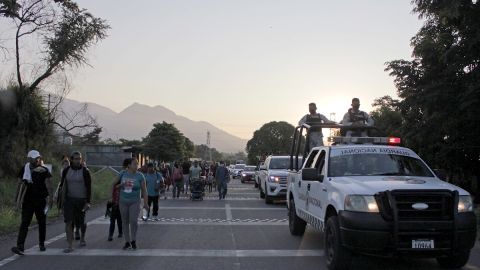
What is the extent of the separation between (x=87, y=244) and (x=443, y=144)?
19.1m

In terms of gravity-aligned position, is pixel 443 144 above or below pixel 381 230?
above

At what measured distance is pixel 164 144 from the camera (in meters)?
85.6

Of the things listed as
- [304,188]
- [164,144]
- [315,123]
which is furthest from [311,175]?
[164,144]

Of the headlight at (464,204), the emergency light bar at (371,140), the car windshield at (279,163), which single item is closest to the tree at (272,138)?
the car windshield at (279,163)

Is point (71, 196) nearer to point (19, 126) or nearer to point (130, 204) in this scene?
point (130, 204)

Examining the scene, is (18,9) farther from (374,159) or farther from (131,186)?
(374,159)

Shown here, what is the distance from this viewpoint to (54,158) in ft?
99.9

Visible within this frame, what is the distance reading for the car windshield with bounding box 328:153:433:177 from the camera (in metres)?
8.73

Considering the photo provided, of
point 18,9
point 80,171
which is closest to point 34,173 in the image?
point 80,171

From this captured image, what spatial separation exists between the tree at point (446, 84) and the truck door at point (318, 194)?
20.8 feet

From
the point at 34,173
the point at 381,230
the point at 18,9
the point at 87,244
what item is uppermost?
the point at 18,9

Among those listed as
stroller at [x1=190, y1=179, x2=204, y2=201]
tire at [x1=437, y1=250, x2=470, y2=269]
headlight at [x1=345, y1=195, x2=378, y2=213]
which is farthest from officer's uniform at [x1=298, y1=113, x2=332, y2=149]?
stroller at [x1=190, y1=179, x2=204, y2=201]

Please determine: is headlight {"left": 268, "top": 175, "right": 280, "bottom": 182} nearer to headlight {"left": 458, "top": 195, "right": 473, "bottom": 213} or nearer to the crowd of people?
the crowd of people

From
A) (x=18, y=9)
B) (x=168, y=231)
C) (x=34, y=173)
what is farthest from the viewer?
(x=18, y=9)
